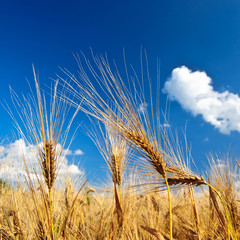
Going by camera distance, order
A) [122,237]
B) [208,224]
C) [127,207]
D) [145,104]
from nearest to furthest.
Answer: [145,104] < [122,237] < [127,207] < [208,224]

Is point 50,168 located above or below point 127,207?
above

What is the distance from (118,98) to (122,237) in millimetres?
1207

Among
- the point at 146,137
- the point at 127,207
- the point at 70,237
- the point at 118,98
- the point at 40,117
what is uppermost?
the point at 118,98

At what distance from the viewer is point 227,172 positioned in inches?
92.1

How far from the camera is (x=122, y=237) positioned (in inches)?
74.6

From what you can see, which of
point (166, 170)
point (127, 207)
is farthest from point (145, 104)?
point (127, 207)

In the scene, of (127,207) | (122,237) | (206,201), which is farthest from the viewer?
(206,201)

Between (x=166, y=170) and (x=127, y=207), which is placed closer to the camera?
(x=166, y=170)

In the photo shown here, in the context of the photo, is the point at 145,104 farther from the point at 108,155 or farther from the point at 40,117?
the point at 108,155

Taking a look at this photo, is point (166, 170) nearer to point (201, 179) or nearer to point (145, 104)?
point (201, 179)

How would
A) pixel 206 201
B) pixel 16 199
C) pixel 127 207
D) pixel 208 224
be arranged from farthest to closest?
pixel 206 201 < pixel 16 199 < pixel 208 224 < pixel 127 207

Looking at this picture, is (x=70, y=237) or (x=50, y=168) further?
(x=70, y=237)

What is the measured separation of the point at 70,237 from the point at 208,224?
143cm

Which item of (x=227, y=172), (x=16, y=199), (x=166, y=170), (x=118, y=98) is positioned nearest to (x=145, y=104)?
(x=118, y=98)
